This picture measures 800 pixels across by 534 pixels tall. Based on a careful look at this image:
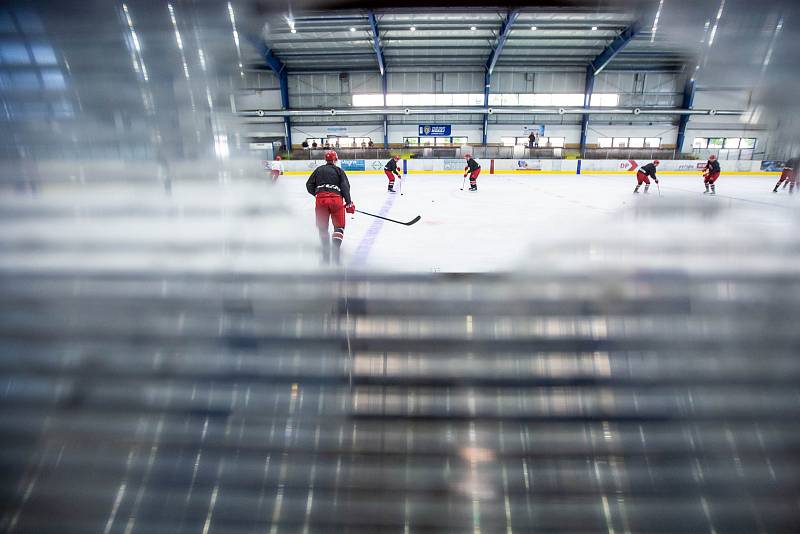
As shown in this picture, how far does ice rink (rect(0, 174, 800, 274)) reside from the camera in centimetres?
205

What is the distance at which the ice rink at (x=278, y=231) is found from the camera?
2.05 meters

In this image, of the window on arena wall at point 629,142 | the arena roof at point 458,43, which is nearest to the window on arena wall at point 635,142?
the window on arena wall at point 629,142

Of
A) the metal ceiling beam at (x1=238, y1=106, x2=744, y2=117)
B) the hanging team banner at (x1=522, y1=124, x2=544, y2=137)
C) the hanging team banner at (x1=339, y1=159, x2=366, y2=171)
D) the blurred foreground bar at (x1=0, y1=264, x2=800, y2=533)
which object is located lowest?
the blurred foreground bar at (x1=0, y1=264, x2=800, y2=533)

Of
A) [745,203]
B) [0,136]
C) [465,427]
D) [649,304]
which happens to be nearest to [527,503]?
[465,427]

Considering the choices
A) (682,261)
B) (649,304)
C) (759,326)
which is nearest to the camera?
(759,326)

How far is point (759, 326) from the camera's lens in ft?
7.72

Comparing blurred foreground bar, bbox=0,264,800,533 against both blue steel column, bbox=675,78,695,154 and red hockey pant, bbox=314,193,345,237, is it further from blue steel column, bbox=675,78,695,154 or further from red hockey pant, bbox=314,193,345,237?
blue steel column, bbox=675,78,695,154

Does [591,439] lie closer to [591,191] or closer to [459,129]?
[591,191]

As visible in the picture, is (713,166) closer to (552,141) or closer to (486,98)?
(552,141)

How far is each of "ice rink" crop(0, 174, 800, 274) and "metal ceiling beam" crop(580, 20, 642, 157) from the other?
1309 cm

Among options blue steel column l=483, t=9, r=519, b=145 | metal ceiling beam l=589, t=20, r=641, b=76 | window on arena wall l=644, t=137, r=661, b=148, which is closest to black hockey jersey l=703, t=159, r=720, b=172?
metal ceiling beam l=589, t=20, r=641, b=76

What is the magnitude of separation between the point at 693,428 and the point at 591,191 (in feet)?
38.3

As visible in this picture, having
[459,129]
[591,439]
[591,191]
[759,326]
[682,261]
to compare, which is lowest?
[591,439]

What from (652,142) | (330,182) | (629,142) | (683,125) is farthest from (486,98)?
(330,182)
